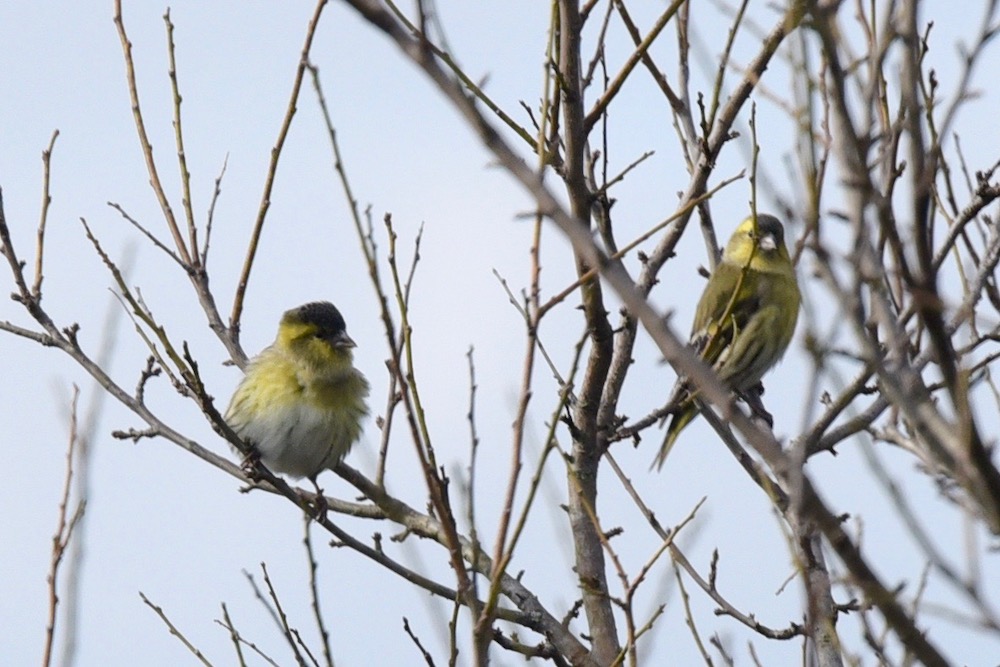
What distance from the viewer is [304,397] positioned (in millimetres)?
7410

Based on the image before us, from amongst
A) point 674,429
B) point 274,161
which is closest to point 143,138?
point 274,161

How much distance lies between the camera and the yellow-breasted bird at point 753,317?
8500 mm

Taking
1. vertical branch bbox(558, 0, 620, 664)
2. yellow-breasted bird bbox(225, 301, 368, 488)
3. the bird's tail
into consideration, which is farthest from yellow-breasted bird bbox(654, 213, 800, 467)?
vertical branch bbox(558, 0, 620, 664)

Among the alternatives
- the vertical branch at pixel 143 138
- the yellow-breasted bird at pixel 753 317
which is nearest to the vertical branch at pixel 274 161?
the vertical branch at pixel 143 138

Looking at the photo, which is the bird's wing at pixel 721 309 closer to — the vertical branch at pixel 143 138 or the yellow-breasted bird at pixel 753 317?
the yellow-breasted bird at pixel 753 317

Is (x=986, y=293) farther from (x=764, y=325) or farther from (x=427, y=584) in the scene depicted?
(x=764, y=325)

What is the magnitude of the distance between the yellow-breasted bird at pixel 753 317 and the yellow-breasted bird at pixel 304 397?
83.3 inches

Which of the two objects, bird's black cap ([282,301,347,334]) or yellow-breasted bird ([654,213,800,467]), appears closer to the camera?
bird's black cap ([282,301,347,334])

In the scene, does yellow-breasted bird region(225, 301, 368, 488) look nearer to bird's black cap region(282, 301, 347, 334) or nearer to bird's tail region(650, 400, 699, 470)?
bird's black cap region(282, 301, 347, 334)

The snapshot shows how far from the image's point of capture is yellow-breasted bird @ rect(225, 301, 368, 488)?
7230 mm

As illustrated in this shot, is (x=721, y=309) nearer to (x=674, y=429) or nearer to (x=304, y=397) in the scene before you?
(x=674, y=429)

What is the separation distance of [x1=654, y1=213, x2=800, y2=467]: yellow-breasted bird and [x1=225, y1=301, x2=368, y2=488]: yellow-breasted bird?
212 cm

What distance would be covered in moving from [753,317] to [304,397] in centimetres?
335

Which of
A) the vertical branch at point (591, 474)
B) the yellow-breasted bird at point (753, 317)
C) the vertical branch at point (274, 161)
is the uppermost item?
the yellow-breasted bird at point (753, 317)
